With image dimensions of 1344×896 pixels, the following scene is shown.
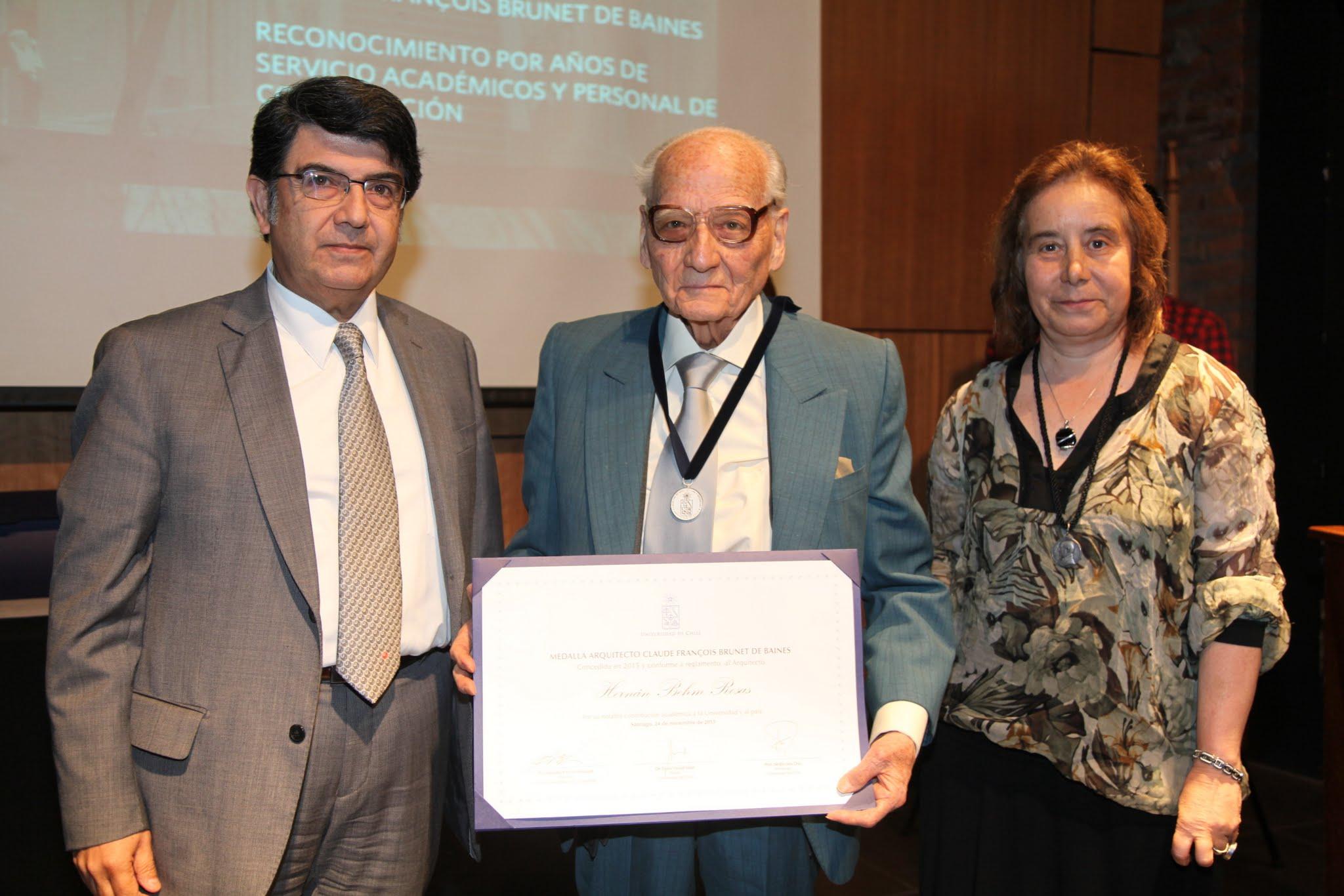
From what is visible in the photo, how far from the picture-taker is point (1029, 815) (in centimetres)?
186

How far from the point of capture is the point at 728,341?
1.79 m

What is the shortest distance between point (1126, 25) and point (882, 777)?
13.9ft


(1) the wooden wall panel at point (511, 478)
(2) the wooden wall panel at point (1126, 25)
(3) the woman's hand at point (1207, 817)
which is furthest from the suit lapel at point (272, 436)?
(2) the wooden wall panel at point (1126, 25)

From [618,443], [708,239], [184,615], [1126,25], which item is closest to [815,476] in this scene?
[618,443]

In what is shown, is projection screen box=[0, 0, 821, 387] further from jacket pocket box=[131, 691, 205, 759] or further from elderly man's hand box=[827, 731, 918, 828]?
elderly man's hand box=[827, 731, 918, 828]

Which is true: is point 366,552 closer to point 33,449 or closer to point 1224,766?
point 1224,766

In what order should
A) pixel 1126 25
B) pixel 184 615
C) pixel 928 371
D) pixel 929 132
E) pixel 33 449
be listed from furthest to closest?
pixel 1126 25
pixel 928 371
pixel 929 132
pixel 33 449
pixel 184 615

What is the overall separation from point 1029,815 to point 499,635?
3.52ft

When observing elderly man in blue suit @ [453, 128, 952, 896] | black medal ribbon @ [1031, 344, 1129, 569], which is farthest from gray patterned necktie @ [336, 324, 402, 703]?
black medal ribbon @ [1031, 344, 1129, 569]

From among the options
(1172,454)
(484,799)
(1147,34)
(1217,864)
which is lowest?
(1217,864)

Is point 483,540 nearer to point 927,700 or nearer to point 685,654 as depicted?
point 685,654

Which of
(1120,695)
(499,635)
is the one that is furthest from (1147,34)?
(499,635)

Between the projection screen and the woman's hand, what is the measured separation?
247 cm

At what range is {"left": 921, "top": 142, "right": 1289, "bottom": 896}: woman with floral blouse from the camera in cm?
174
